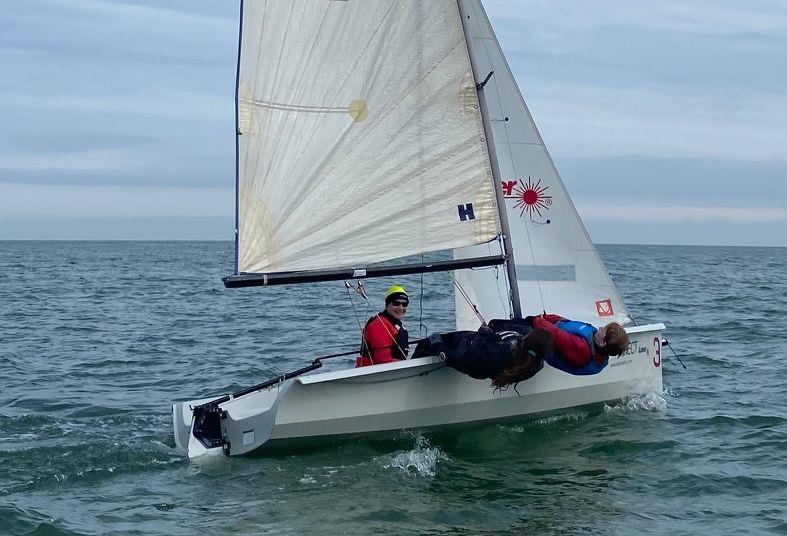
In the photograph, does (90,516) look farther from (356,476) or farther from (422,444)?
(422,444)

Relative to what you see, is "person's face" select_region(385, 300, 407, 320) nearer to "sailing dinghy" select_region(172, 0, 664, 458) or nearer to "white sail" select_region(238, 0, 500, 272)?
"sailing dinghy" select_region(172, 0, 664, 458)

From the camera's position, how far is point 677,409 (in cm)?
1116

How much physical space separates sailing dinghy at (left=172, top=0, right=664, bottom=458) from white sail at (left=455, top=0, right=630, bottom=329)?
1.89 ft

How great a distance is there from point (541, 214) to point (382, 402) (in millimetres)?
2904

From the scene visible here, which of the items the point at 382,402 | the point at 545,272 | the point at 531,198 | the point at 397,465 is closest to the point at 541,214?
the point at 531,198

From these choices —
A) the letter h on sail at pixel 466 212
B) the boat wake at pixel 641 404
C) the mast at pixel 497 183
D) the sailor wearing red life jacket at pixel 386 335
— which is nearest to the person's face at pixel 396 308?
the sailor wearing red life jacket at pixel 386 335

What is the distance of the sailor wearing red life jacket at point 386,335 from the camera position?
9.44m

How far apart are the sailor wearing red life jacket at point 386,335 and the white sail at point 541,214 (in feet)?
6.29

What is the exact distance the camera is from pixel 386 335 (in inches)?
373

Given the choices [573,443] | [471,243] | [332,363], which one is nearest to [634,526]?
[573,443]

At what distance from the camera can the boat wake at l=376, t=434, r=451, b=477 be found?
8648 millimetres

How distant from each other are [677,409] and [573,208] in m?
2.57

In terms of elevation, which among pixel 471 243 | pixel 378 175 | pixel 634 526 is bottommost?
pixel 634 526

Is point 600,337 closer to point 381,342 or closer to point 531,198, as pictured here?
point 381,342
